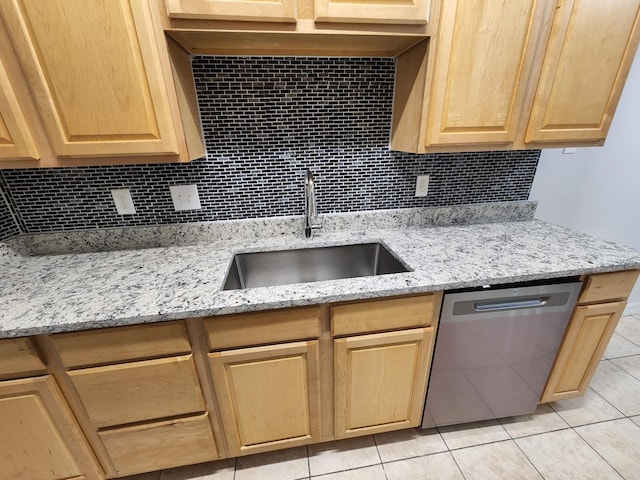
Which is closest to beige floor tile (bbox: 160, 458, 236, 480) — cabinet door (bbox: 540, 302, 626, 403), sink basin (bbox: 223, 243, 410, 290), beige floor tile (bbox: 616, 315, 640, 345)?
sink basin (bbox: 223, 243, 410, 290)

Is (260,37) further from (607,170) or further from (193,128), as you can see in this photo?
(607,170)

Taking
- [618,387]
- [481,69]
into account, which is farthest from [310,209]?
[618,387]

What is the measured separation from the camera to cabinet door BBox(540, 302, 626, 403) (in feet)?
3.99

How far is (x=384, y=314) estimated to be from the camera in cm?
105

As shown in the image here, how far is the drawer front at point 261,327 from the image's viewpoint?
3.16 feet

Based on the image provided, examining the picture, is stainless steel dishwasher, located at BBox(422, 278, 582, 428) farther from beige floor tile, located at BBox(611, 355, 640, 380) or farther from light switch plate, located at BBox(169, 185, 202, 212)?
light switch plate, located at BBox(169, 185, 202, 212)

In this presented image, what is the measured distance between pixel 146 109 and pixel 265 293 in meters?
0.75

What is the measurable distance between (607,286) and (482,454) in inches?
37.1

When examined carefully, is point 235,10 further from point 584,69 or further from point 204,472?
point 204,472

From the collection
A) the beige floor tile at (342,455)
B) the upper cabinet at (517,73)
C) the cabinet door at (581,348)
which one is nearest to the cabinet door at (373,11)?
the upper cabinet at (517,73)

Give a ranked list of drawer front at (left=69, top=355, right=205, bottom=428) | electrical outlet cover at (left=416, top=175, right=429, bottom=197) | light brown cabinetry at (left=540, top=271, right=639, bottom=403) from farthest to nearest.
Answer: electrical outlet cover at (left=416, top=175, right=429, bottom=197) < light brown cabinetry at (left=540, top=271, right=639, bottom=403) < drawer front at (left=69, top=355, right=205, bottom=428)

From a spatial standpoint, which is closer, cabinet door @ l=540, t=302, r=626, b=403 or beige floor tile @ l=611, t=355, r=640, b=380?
cabinet door @ l=540, t=302, r=626, b=403

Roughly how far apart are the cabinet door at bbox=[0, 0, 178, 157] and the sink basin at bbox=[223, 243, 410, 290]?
624 mm

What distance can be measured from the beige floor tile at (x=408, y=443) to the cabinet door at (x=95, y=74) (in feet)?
5.33
